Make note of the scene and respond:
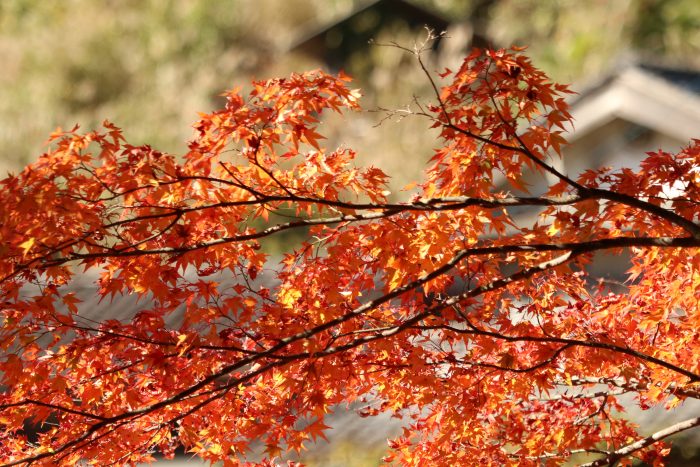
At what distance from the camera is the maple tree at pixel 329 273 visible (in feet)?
11.7

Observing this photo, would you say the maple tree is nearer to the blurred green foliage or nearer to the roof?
the roof

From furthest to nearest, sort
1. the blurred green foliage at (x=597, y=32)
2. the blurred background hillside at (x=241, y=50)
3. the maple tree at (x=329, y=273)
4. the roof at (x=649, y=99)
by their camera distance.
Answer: the blurred background hillside at (x=241, y=50) < the blurred green foliage at (x=597, y=32) < the roof at (x=649, y=99) < the maple tree at (x=329, y=273)

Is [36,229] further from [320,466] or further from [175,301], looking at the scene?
[320,466]

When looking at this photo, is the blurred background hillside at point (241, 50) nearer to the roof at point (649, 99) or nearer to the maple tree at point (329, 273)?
the roof at point (649, 99)

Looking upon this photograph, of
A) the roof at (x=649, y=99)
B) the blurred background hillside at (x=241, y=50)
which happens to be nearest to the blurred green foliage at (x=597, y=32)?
the blurred background hillside at (x=241, y=50)

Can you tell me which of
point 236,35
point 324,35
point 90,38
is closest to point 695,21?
point 324,35

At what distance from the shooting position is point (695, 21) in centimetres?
2502

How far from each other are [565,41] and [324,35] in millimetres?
7549

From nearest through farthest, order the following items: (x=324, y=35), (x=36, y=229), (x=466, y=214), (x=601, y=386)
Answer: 1. (x=36, y=229)
2. (x=466, y=214)
3. (x=601, y=386)
4. (x=324, y=35)

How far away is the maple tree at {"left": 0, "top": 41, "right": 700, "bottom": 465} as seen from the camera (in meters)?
3.55

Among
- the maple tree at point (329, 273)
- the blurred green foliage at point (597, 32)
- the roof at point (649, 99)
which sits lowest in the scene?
the maple tree at point (329, 273)

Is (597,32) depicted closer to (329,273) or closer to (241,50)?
(241,50)

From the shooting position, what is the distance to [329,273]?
4.28 m

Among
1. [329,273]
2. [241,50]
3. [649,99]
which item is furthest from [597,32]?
[329,273]
